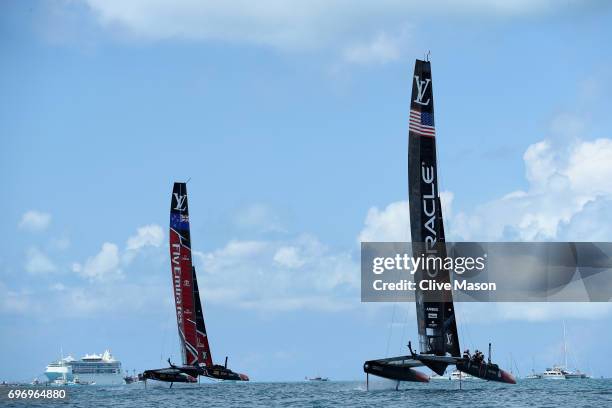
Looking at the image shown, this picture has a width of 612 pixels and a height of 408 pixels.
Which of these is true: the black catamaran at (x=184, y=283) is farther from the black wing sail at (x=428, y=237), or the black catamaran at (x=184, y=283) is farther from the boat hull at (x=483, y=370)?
the boat hull at (x=483, y=370)

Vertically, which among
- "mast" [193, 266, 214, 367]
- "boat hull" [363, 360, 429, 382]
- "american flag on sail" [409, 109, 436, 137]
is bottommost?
"boat hull" [363, 360, 429, 382]

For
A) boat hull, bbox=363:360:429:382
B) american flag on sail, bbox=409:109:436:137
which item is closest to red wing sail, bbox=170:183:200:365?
american flag on sail, bbox=409:109:436:137

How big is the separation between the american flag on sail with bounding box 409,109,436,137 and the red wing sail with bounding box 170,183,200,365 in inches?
1486

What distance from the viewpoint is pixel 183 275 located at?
328ft

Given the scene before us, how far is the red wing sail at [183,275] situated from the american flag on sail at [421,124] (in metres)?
37.7

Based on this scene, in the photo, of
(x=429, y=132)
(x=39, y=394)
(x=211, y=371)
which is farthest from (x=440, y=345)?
(x=211, y=371)

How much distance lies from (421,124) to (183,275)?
134 feet

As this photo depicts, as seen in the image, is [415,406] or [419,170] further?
[419,170]

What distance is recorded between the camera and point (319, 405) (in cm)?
6012

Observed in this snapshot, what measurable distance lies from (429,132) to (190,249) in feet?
132

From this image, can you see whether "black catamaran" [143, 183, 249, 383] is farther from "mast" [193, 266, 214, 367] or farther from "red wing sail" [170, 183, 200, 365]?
"mast" [193, 266, 214, 367]

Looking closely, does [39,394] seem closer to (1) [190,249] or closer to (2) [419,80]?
(1) [190,249]

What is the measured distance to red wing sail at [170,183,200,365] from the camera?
98.9 meters

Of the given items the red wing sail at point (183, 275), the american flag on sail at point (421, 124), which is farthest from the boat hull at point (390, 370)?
the red wing sail at point (183, 275)
